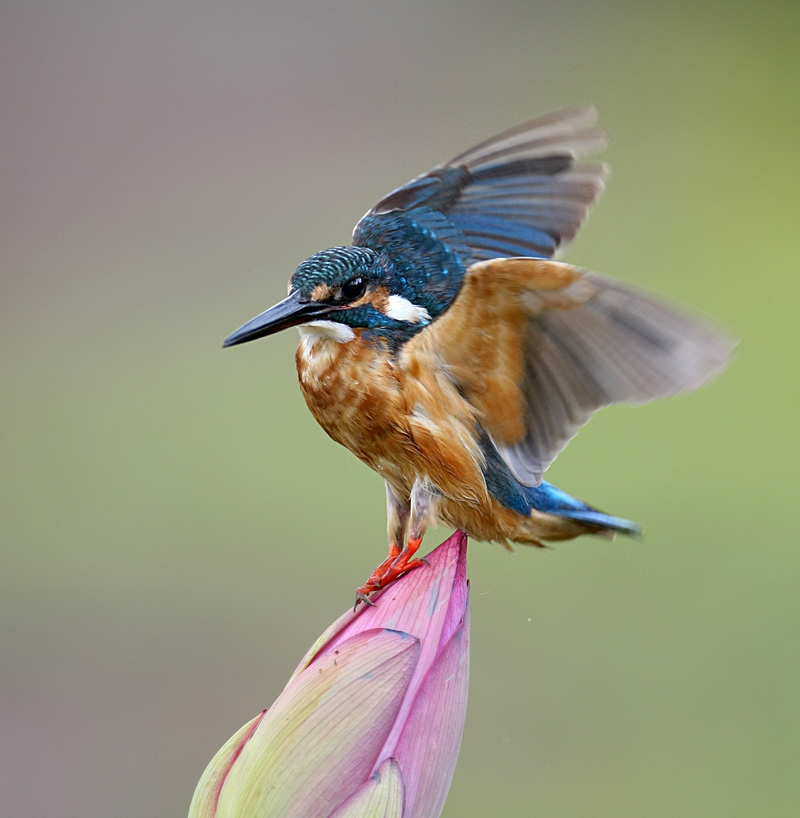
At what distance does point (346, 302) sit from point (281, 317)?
50 mm

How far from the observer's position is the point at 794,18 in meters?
2.00

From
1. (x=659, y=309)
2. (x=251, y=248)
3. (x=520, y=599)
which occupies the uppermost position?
(x=251, y=248)

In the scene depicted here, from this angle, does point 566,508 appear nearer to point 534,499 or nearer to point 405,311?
point 534,499

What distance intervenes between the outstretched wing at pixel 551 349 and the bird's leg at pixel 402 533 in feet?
0.16

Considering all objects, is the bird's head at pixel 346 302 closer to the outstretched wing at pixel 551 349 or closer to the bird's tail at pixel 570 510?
the outstretched wing at pixel 551 349

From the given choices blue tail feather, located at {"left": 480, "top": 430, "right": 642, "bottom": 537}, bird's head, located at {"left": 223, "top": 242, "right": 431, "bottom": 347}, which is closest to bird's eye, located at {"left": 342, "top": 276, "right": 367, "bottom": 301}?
bird's head, located at {"left": 223, "top": 242, "right": 431, "bottom": 347}

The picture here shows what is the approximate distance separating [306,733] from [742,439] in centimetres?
135

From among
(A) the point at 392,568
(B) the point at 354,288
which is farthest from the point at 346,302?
(A) the point at 392,568

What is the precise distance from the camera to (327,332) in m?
0.54

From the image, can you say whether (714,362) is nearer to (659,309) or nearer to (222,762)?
(659,309)

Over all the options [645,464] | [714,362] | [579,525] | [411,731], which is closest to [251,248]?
[645,464]

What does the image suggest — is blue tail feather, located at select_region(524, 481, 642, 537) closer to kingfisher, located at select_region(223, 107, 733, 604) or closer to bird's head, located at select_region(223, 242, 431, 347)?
kingfisher, located at select_region(223, 107, 733, 604)

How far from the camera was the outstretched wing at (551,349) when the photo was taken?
51 centimetres

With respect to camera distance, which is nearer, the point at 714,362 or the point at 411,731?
the point at 411,731
